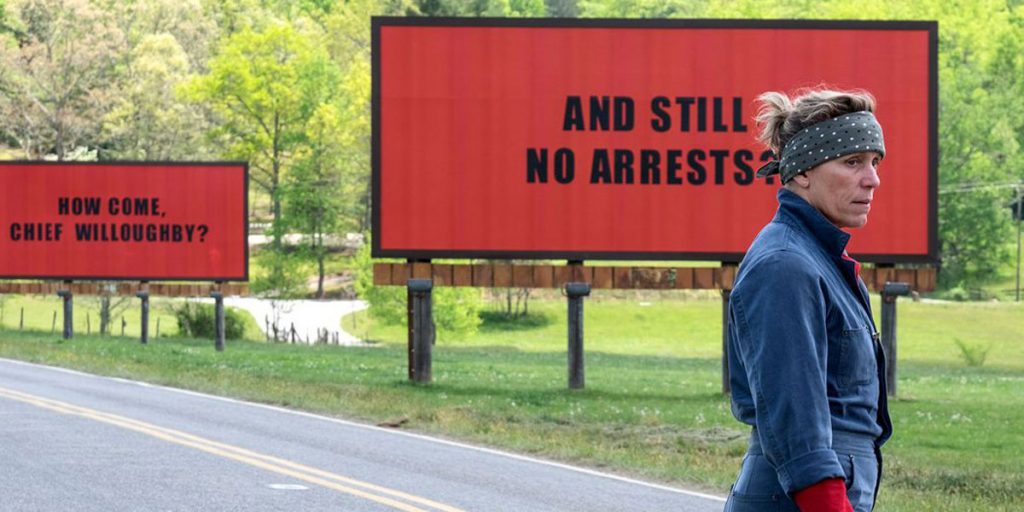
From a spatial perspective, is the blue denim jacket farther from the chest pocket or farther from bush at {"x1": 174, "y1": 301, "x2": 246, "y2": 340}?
bush at {"x1": 174, "y1": 301, "x2": 246, "y2": 340}

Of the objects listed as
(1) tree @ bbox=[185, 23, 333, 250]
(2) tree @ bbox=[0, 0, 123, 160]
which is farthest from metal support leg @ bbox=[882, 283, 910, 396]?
(2) tree @ bbox=[0, 0, 123, 160]

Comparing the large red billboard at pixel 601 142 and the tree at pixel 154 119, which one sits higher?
the tree at pixel 154 119

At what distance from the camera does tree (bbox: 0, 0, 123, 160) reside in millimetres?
77812

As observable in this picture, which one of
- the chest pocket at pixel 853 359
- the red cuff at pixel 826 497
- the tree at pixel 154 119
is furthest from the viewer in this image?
the tree at pixel 154 119

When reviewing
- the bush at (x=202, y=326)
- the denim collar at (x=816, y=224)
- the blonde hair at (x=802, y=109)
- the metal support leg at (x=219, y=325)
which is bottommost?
the bush at (x=202, y=326)

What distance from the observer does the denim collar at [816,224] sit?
385 centimetres

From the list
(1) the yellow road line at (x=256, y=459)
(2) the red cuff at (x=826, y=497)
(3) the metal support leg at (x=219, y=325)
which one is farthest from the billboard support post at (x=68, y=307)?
(2) the red cuff at (x=826, y=497)

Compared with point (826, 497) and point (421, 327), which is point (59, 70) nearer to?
point (421, 327)

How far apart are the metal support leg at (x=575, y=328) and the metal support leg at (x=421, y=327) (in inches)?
89.4

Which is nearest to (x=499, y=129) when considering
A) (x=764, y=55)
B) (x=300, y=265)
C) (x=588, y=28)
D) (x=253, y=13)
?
(x=588, y=28)

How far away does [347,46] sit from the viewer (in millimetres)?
123250

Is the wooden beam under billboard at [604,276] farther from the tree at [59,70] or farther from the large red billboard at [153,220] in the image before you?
the tree at [59,70]

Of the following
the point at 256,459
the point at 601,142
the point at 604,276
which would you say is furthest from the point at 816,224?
the point at 604,276

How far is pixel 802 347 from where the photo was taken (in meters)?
3.63
